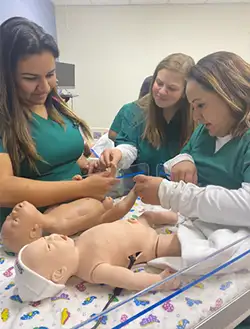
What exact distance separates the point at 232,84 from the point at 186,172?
0.84 ft

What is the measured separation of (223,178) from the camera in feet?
2.65

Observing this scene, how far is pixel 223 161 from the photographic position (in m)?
0.81

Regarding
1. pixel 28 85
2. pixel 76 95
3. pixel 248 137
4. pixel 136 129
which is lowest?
pixel 76 95

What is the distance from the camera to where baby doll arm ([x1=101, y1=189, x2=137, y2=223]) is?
85 cm

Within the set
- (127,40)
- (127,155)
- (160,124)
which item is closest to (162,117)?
(160,124)

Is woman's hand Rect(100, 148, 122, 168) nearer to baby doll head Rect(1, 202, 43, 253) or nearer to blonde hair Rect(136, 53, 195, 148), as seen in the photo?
blonde hair Rect(136, 53, 195, 148)

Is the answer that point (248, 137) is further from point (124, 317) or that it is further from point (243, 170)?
point (124, 317)

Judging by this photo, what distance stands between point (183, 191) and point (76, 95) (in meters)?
3.28

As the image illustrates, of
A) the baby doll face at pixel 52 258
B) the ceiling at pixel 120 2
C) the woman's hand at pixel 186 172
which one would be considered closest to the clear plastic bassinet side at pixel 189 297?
the baby doll face at pixel 52 258

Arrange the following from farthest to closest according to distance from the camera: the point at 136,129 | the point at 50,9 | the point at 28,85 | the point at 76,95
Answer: the point at 76,95
the point at 50,9
the point at 136,129
the point at 28,85

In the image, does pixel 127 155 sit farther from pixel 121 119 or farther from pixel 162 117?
pixel 121 119

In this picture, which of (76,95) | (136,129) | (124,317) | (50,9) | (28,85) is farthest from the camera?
(76,95)

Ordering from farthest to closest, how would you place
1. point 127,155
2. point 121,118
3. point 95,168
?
point 121,118
point 127,155
point 95,168

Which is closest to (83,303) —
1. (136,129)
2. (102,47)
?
(136,129)
